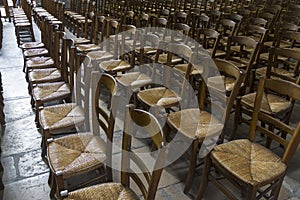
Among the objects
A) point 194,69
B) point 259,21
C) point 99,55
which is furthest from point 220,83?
point 259,21

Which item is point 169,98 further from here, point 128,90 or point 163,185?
point 163,185

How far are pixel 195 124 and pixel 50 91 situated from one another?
1401 millimetres

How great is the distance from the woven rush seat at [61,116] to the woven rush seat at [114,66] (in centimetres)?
100

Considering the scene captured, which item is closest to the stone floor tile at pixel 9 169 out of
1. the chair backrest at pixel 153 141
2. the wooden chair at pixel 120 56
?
the chair backrest at pixel 153 141

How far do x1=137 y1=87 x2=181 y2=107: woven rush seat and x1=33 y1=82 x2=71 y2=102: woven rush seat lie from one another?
0.70 m

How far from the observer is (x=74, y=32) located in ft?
22.0

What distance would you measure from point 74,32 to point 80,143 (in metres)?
5.22

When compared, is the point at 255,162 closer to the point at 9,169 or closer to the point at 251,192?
the point at 251,192

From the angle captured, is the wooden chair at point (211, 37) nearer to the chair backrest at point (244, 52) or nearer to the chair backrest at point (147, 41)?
the chair backrest at point (244, 52)

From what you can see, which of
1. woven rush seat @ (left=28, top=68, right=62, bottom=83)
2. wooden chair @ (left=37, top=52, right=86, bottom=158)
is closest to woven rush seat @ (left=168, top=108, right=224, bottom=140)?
wooden chair @ (left=37, top=52, right=86, bottom=158)

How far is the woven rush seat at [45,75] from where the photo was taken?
3.01 meters

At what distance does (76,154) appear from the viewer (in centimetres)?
184

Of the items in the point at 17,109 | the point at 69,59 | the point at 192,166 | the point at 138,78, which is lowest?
the point at 17,109

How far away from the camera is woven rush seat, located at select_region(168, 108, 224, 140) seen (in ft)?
6.77
